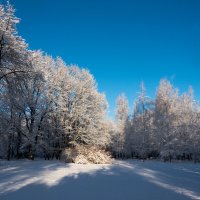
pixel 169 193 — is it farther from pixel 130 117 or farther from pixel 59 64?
pixel 130 117

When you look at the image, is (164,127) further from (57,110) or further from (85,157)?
(85,157)

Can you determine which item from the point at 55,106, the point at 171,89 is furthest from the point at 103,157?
the point at 171,89

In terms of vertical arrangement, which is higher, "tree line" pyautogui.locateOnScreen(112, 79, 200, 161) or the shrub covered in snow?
"tree line" pyautogui.locateOnScreen(112, 79, 200, 161)

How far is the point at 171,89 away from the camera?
48781mm

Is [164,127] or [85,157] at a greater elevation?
[164,127]

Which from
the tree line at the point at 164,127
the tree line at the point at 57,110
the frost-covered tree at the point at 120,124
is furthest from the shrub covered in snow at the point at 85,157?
the frost-covered tree at the point at 120,124

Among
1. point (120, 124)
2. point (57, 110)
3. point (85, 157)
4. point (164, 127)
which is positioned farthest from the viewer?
point (120, 124)

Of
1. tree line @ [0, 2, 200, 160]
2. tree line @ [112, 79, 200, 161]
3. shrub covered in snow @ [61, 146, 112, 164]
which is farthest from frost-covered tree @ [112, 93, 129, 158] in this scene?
shrub covered in snow @ [61, 146, 112, 164]

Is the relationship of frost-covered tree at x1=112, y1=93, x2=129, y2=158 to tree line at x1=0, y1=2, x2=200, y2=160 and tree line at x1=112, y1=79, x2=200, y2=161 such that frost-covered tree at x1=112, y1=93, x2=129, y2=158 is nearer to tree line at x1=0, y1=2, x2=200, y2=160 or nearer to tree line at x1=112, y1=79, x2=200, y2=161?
tree line at x1=112, y1=79, x2=200, y2=161

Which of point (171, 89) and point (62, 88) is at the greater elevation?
point (171, 89)

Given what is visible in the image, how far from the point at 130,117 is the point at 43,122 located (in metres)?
35.8

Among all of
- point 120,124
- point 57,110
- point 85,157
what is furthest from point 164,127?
point 120,124

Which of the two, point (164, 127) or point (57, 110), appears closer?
point (57, 110)

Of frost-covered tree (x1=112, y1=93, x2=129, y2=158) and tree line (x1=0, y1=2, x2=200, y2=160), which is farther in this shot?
frost-covered tree (x1=112, y1=93, x2=129, y2=158)
